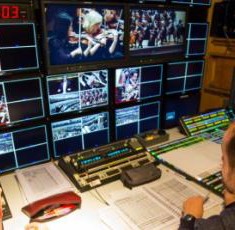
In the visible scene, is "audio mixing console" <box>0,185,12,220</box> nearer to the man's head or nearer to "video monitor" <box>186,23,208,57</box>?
the man's head

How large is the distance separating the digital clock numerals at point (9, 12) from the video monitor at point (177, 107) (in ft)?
3.45

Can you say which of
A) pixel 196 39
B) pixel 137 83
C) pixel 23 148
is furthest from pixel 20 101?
pixel 196 39

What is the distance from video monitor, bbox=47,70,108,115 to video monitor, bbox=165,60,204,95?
47 cm

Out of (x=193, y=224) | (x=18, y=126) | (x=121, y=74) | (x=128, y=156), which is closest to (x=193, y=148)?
(x=128, y=156)

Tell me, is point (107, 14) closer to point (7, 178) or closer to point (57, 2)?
point (57, 2)

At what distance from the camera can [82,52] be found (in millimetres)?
1412

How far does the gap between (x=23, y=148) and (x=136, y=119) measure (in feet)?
2.33

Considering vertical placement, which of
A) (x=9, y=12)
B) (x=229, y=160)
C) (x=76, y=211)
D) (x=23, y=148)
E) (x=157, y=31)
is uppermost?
(x=9, y=12)

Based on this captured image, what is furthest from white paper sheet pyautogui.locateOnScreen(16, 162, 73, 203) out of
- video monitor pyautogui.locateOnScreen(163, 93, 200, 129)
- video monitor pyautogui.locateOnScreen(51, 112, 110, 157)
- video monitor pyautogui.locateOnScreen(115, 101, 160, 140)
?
video monitor pyautogui.locateOnScreen(163, 93, 200, 129)

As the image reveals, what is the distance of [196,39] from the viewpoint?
1.87m

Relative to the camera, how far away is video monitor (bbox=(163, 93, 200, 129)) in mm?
1884

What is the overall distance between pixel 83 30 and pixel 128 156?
0.67 m

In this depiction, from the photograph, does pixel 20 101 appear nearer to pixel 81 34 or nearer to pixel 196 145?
pixel 81 34

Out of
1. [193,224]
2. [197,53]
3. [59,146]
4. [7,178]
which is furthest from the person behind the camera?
[197,53]
